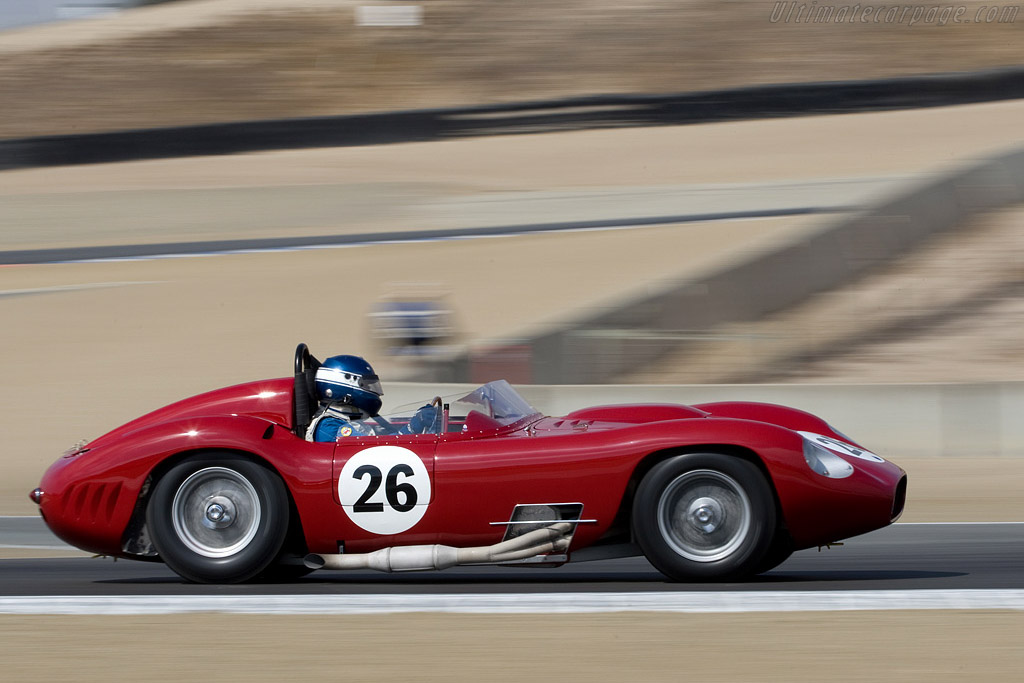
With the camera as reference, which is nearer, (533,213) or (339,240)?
(339,240)

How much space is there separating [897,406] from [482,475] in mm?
6106

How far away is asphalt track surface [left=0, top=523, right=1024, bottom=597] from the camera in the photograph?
591cm

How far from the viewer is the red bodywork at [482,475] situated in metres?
5.64

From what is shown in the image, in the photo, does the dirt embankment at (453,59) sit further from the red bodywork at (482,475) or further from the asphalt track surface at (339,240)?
the red bodywork at (482,475)

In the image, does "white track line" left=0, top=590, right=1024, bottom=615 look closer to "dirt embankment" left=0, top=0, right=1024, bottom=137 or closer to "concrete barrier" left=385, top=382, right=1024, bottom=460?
"concrete barrier" left=385, top=382, right=1024, bottom=460

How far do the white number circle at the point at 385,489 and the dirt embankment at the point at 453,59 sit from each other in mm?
33544

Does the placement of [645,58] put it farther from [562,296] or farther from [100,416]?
[100,416]

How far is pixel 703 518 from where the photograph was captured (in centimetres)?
568

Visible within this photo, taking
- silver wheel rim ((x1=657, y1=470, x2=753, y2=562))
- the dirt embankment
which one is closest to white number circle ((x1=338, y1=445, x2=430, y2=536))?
silver wheel rim ((x1=657, y1=470, x2=753, y2=562))

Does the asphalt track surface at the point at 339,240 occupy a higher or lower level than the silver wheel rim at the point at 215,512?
higher

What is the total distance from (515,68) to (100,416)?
2982 cm

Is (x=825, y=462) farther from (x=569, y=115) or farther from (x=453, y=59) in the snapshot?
(x=453, y=59)

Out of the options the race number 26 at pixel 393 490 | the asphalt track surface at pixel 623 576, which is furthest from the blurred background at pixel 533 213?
the race number 26 at pixel 393 490

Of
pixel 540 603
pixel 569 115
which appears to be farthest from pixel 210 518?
pixel 569 115
